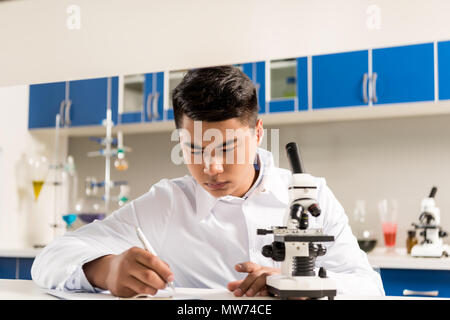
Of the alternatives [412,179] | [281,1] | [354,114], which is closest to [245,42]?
[281,1]

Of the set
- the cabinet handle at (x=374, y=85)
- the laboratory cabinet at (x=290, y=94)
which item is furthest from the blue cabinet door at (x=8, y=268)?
the cabinet handle at (x=374, y=85)

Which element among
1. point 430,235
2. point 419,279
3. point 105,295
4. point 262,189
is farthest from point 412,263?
point 105,295

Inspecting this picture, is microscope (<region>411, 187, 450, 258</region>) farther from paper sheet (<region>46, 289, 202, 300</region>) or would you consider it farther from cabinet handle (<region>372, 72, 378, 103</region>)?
paper sheet (<region>46, 289, 202, 300</region>)

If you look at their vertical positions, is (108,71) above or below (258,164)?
above

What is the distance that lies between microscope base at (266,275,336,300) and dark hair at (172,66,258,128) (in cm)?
25

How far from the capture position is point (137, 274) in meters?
0.64

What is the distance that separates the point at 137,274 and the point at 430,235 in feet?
4.53

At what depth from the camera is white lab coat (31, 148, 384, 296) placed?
0.77 m

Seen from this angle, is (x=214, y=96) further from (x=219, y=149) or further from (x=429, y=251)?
(x=429, y=251)

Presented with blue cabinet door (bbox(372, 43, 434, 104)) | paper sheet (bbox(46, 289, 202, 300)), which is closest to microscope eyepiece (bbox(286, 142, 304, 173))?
paper sheet (bbox(46, 289, 202, 300))

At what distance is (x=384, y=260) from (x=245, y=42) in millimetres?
1189

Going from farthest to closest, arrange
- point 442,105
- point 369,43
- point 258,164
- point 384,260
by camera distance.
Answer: point 442,105 < point 384,260 < point 258,164 < point 369,43

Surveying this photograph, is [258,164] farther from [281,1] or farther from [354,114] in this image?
[354,114]

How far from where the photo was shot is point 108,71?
27.5 inches
